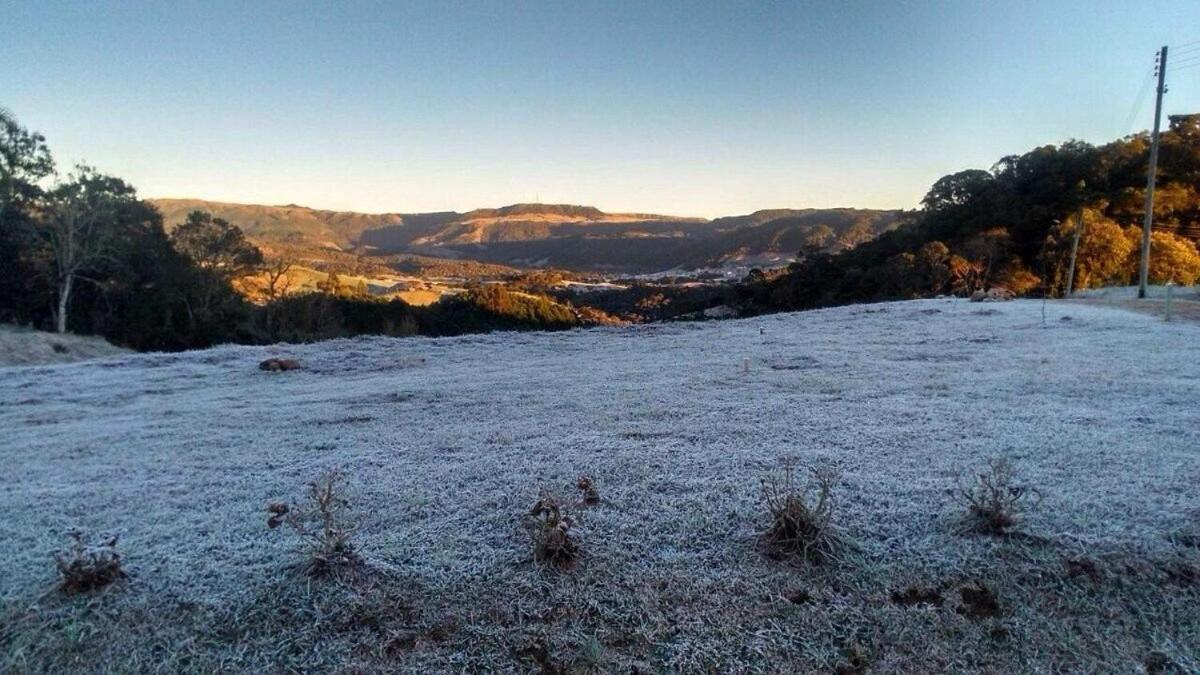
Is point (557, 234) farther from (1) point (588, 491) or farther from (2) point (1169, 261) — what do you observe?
(1) point (588, 491)

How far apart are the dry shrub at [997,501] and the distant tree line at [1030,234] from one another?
88.2ft

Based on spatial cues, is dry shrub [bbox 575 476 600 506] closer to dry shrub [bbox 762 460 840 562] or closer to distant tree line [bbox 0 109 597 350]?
dry shrub [bbox 762 460 840 562]

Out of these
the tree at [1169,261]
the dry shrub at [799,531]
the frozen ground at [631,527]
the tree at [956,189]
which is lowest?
the frozen ground at [631,527]

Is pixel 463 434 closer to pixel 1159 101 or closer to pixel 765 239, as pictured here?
pixel 1159 101

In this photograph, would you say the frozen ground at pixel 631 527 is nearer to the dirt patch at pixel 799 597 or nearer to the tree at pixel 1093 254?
the dirt patch at pixel 799 597

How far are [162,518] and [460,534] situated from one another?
219 centimetres

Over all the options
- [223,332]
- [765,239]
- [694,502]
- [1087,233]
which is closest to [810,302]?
[1087,233]

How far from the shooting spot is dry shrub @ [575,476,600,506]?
429 centimetres

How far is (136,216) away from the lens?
35.0 m

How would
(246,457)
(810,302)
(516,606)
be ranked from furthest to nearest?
(810,302) → (246,457) → (516,606)

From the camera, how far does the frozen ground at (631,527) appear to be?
9.72ft

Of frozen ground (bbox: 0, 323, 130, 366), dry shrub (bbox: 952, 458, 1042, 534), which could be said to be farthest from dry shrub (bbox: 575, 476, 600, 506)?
frozen ground (bbox: 0, 323, 130, 366)

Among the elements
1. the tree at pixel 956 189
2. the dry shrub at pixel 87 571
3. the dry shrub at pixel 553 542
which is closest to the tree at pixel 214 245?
the dry shrub at pixel 87 571

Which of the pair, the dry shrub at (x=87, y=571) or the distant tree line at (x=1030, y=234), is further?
the distant tree line at (x=1030, y=234)
